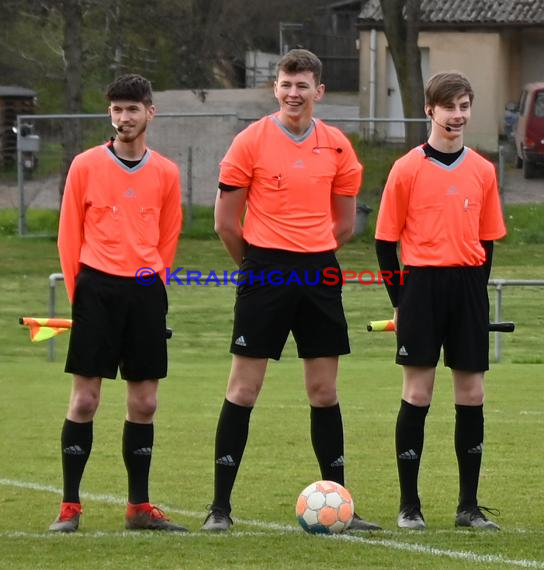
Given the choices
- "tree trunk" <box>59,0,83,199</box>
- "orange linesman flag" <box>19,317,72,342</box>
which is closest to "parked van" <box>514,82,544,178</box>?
"tree trunk" <box>59,0,83,199</box>

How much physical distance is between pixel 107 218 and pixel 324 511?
5.34 feet

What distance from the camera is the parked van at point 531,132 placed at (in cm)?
2955

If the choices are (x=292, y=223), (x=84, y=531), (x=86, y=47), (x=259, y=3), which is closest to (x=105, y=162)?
(x=292, y=223)

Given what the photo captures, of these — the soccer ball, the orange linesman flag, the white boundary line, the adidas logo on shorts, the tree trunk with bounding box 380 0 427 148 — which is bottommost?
the white boundary line

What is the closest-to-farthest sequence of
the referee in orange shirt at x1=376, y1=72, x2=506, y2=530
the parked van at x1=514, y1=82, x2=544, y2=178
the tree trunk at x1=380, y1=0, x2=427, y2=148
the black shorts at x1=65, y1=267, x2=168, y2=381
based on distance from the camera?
the black shorts at x1=65, y1=267, x2=168, y2=381
the referee in orange shirt at x1=376, y1=72, x2=506, y2=530
the parked van at x1=514, y1=82, x2=544, y2=178
the tree trunk at x1=380, y1=0, x2=427, y2=148

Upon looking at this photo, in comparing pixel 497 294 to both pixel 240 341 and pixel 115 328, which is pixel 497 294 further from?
pixel 115 328

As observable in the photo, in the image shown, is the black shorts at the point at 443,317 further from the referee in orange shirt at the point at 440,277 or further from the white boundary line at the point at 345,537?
the white boundary line at the point at 345,537

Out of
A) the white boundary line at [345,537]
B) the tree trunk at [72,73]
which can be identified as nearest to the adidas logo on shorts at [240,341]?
the white boundary line at [345,537]

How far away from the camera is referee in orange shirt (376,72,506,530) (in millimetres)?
6668

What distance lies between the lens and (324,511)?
6.41m

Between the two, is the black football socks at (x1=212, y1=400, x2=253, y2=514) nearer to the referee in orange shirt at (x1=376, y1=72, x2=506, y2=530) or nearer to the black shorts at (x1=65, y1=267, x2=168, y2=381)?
the black shorts at (x1=65, y1=267, x2=168, y2=381)

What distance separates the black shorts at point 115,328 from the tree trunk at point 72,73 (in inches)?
772

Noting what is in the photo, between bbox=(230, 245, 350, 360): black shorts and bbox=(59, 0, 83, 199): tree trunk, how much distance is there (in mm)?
19709

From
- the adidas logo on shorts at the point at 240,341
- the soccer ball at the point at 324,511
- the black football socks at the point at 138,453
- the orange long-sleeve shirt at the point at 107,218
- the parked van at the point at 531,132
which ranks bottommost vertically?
the soccer ball at the point at 324,511
